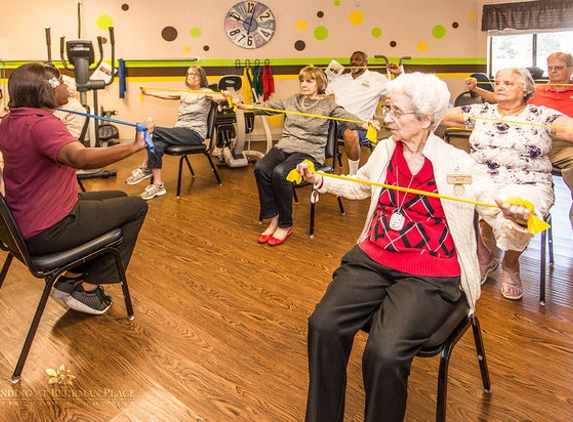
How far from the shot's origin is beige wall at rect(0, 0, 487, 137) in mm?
6320

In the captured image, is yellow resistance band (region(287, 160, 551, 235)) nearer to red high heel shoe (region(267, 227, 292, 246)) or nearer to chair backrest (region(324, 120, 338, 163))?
red high heel shoe (region(267, 227, 292, 246))

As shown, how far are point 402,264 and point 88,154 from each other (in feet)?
4.09

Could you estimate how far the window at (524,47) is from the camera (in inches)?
274

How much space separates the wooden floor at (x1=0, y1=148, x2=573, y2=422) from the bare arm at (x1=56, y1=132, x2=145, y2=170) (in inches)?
33.4

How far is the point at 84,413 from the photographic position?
5.84 ft

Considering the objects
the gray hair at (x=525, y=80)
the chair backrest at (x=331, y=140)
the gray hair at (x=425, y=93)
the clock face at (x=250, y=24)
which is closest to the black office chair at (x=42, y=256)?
the gray hair at (x=425, y=93)

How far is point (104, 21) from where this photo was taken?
646 centimetres

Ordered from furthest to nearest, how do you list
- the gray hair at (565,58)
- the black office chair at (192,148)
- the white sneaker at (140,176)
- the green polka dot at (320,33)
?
1. the green polka dot at (320,33)
2. the white sneaker at (140,176)
3. the black office chair at (192,148)
4. the gray hair at (565,58)

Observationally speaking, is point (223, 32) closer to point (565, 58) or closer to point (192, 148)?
point (192, 148)

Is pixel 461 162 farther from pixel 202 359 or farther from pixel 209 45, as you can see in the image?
pixel 209 45

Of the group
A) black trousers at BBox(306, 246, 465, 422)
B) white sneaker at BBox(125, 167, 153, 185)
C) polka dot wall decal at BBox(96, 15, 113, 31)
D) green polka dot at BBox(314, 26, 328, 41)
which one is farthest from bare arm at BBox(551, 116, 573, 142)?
polka dot wall decal at BBox(96, 15, 113, 31)

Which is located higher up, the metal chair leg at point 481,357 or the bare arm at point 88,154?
the bare arm at point 88,154

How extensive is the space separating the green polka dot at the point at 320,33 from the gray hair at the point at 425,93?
19.3 feet

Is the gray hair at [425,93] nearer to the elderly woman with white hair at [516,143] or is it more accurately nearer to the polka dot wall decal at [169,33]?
the elderly woman with white hair at [516,143]
